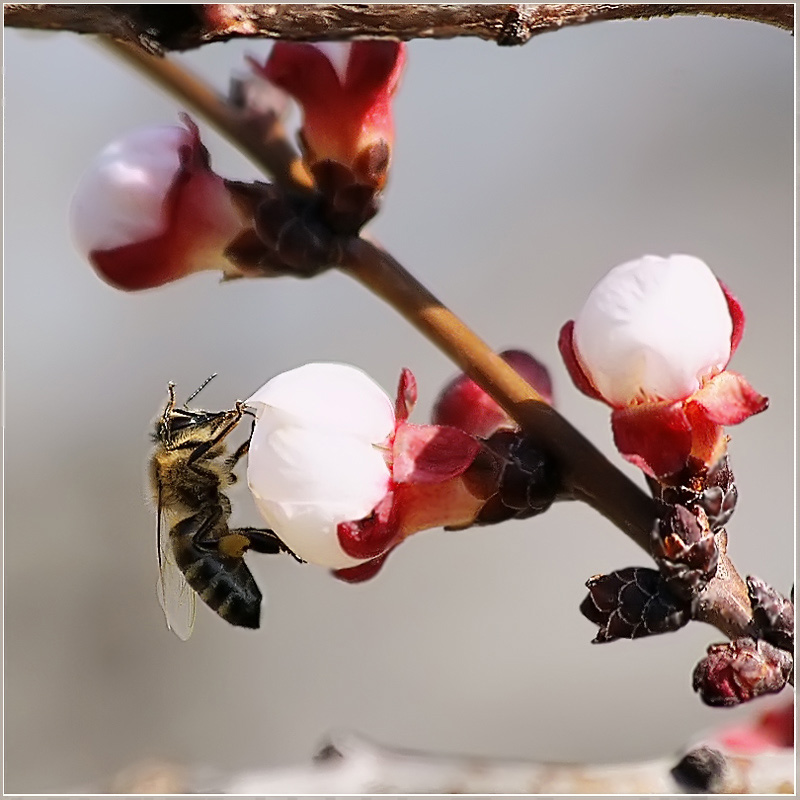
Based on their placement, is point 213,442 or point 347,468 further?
point 213,442

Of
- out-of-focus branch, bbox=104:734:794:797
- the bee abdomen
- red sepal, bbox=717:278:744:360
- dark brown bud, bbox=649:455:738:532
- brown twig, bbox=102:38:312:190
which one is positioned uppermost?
brown twig, bbox=102:38:312:190

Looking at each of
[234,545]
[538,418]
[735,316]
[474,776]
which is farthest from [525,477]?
[474,776]

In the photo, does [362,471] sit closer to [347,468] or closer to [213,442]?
[347,468]

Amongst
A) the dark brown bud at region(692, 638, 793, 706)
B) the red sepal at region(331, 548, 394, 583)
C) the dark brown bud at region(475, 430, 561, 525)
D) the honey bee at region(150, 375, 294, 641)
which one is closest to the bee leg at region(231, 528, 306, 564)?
the honey bee at region(150, 375, 294, 641)

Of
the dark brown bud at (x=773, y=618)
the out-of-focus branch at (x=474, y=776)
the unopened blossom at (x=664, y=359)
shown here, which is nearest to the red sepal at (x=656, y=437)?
the unopened blossom at (x=664, y=359)

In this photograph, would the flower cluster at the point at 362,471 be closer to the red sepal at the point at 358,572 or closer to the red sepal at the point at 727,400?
the red sepal at the point at 358,572

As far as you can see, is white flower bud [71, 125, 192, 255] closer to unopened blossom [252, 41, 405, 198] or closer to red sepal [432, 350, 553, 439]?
unopened blossom [252, 41, 405, 198]

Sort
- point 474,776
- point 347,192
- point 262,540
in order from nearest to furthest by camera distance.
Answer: point 347,192 → point 262,540 → point 474,776
